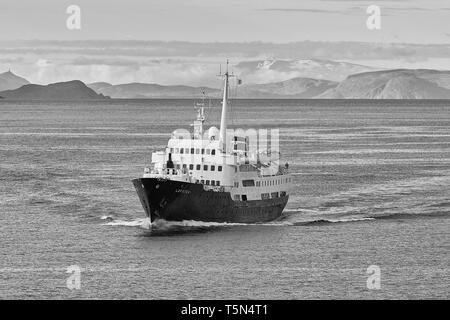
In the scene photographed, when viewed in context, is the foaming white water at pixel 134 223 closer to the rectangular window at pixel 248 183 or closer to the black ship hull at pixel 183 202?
the black ship hull at pixel 183 202

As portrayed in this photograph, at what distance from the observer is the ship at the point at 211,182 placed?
8456cm

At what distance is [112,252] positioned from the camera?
74.2 meters

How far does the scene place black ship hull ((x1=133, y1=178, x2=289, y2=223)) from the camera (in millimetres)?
84312

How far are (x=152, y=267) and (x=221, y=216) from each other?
57.8ft

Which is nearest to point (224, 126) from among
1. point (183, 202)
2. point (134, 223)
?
point (183, 202)

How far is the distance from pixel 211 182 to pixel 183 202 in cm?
410

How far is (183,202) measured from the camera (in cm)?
8462

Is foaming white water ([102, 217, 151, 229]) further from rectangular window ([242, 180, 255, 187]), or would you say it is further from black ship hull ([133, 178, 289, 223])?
rectangular window ([242, 180, 255, 187])

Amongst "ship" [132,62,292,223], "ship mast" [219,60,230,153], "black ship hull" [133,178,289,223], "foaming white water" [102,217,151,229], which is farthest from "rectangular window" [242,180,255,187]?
"foaming white water" [102,217,151,229]

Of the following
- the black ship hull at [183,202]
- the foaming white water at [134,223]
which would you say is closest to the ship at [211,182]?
the black ship hull at [183,202]

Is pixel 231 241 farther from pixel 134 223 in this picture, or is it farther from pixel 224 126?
pixel 224 126
